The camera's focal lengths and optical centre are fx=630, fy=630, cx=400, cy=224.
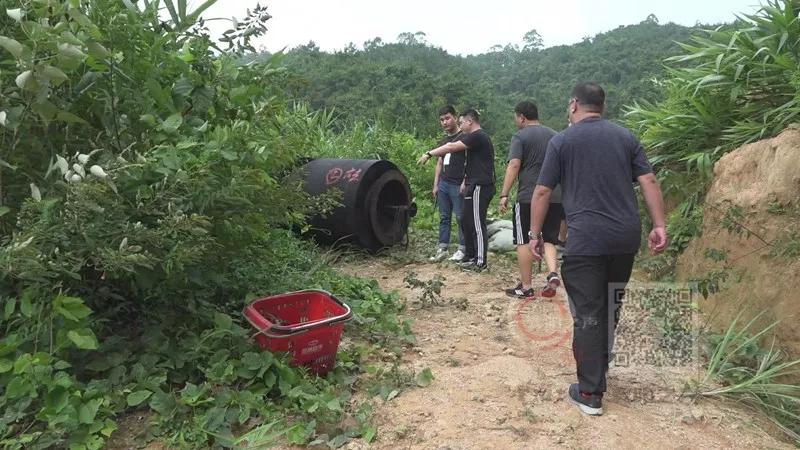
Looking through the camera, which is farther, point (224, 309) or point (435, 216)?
point (435, 216)

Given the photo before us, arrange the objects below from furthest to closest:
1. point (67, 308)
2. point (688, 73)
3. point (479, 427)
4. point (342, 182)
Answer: point (342, 182), point (688, 73), point (479, 427), point (67, 308)

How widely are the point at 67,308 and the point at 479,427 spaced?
188 centimetres

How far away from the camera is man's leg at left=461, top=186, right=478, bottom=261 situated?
6.05m

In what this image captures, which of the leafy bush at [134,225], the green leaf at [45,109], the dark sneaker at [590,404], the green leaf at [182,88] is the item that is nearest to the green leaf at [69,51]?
the leafy bush at [134,225]

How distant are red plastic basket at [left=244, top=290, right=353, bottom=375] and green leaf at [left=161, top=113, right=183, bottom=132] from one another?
1.01 m

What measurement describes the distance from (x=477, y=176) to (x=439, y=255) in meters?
1.04

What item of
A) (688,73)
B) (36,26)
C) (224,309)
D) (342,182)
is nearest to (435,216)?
(342,182)

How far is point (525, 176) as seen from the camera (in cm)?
521

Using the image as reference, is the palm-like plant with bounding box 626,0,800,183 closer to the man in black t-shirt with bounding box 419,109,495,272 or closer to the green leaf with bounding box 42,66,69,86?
the man in black t-shirt with bounding box 419,109,495,272

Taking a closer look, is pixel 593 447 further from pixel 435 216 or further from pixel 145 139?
pixel 435 216

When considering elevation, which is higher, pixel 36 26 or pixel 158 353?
pixel 36 26

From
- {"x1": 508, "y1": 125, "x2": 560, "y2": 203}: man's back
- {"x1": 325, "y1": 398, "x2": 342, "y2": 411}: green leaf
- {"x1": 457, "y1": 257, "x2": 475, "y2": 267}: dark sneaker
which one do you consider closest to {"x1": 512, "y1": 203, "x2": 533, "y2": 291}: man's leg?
{"x1": 508, "y1": 125, "x2": 560, "y2": 203}: man's back

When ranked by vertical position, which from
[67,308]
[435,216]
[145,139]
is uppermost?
[145,139]

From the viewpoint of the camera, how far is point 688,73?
19.4ft
